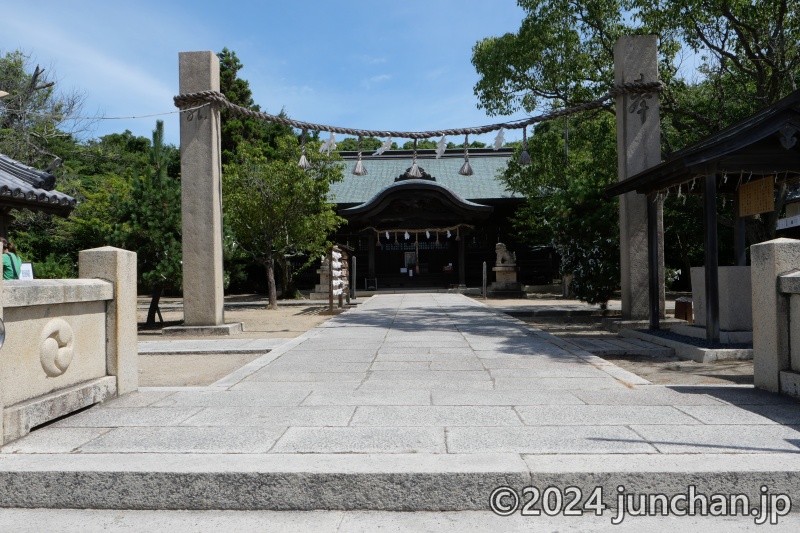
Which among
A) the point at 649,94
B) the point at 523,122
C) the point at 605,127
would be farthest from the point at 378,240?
the point at 649,94

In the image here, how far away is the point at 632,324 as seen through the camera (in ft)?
33.8

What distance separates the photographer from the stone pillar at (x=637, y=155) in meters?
10.4

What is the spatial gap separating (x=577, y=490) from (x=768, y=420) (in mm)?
1940

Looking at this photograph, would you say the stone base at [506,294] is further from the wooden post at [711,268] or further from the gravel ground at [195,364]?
the wooden post at [711,268]

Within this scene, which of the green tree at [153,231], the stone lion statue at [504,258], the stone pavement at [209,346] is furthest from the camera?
the stone lion statue at [504,258]

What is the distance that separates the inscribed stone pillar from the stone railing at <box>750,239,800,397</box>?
8.42 metres

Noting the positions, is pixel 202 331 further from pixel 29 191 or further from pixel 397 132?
pixel 397 132

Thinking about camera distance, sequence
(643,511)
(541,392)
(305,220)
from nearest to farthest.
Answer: (643,511), (541,392), (305,220)

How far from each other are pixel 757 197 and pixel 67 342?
859cm

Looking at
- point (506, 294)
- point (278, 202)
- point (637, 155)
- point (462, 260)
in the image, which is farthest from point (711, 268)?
point (462, 260)

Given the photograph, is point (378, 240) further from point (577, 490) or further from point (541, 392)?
point (577, 490)

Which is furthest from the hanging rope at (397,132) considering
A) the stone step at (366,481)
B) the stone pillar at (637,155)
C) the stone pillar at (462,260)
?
the stone pillar at (462,260)

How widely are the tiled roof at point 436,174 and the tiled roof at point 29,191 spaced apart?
18169 mm

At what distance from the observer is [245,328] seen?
475 inches
